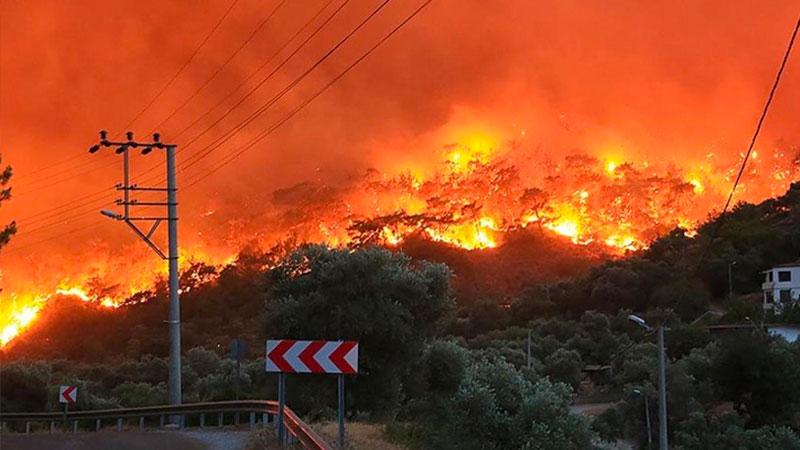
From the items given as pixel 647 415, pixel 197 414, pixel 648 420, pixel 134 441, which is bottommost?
pixel 648 420

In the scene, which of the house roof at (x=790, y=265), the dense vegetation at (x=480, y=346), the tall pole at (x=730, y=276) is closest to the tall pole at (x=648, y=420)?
the dense vegetation at (x=480, y=346)

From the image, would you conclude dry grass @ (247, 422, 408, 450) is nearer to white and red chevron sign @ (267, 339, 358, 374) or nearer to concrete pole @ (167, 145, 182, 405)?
white and red chevron sign @ (267, 339, 358, 374)

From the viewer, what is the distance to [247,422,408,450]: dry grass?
17269 millimetres

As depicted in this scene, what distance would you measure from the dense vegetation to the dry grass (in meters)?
1.02

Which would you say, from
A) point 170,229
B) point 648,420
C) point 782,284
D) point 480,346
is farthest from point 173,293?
point 782,284

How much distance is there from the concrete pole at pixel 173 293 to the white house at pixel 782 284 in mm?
63090

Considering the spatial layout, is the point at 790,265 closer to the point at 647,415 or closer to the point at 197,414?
the point at 647,415

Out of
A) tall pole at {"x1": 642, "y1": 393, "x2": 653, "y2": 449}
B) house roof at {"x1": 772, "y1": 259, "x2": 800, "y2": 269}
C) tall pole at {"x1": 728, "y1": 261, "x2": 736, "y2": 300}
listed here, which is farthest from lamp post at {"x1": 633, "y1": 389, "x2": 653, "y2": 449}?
tall pole at {"x1": 728, "y1": 261, "x2": 736, "y2": 300}

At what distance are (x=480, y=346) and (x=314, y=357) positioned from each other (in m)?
58.1

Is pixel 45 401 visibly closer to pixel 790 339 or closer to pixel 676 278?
pixel 790 339

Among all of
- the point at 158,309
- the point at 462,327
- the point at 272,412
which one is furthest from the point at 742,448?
the point at 158,309

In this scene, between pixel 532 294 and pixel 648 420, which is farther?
pixel 532 294

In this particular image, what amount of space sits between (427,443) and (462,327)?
2652 inches

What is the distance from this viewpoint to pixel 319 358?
16.2m
